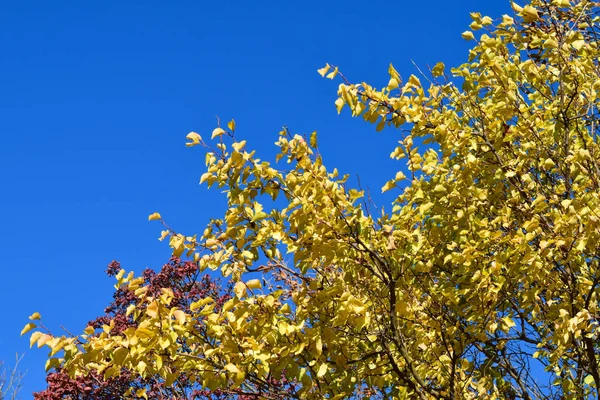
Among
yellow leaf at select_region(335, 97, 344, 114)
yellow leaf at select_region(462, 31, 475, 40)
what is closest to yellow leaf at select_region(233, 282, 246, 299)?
yellow leaf at select_region(335, 97, 344, 114)

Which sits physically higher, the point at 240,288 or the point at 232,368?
the point at 240,288

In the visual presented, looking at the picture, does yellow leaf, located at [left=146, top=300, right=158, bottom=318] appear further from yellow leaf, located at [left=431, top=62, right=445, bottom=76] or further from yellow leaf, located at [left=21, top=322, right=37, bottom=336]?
yellow leaf, located at [left=431, top=62, right=445, bottom=76]

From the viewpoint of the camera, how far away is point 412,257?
455 cm

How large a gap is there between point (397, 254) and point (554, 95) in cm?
242

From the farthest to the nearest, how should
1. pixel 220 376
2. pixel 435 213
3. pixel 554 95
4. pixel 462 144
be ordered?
pixel 554 95
pixel 435 213
pixel 462 144
pixel 220 376

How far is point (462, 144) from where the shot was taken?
185 inches

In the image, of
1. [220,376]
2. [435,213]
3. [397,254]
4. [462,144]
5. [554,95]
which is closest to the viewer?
[220,376]

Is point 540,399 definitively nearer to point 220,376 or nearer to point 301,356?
point 301,356

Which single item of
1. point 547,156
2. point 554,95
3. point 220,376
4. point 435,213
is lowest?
point 220,376

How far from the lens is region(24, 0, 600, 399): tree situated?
3986 mm

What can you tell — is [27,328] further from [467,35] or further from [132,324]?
[132,324]

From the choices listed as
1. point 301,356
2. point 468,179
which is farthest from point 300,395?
point 468,179

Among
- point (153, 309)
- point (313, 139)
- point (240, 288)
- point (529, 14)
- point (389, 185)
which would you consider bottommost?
point (153, 309)

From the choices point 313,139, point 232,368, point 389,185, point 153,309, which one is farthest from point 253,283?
point 389,185
